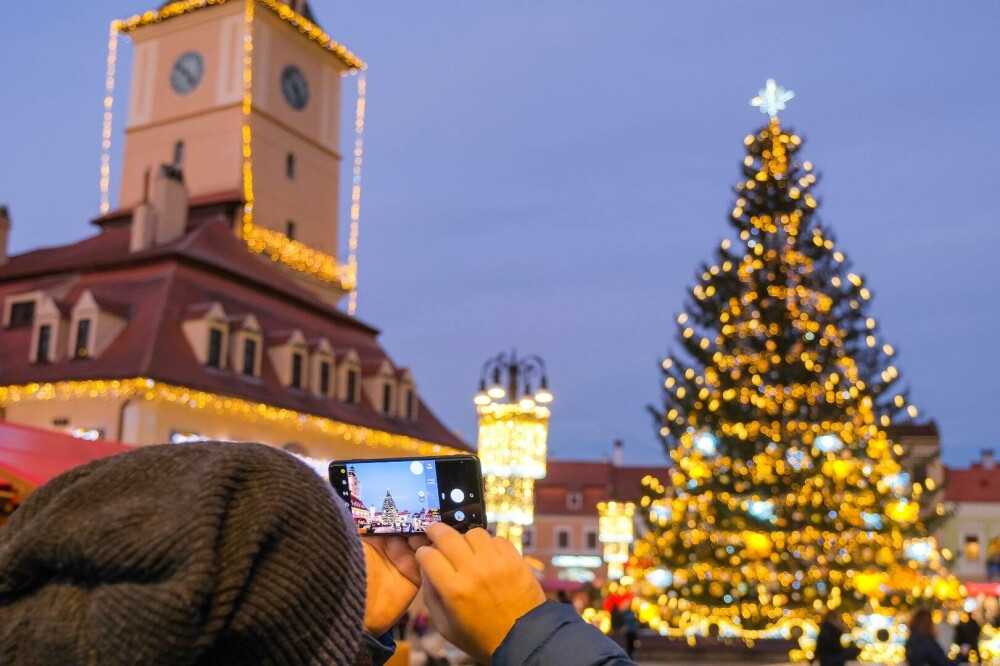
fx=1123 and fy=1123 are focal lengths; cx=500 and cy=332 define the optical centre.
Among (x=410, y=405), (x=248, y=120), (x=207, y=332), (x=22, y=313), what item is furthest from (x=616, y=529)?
(x=248, y=120)

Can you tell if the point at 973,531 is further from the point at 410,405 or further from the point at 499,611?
the point at 499,611

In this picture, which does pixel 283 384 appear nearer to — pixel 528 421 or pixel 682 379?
pixel 682 379

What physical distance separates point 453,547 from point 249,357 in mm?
29498

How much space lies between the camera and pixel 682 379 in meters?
26.0

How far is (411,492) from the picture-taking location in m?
2.15

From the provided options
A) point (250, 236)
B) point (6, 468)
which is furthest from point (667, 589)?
point (250, 236)

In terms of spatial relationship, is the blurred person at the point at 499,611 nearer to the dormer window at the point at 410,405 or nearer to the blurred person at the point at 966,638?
the blurred person at the point at 966,638

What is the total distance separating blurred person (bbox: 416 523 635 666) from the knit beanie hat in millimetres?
230

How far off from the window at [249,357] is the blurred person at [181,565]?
95.9 ft

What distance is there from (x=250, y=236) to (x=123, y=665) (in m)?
39.6

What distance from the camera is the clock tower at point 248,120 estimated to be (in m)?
41.8

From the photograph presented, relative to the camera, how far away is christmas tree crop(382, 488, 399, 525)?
2093mm

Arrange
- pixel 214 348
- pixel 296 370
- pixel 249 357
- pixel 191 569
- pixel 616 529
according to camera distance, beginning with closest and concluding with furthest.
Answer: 1. pixel 191 569
2. pixel 214 348
3. pixel 249 357
4. pixel 296 370
5. pixel 616 529

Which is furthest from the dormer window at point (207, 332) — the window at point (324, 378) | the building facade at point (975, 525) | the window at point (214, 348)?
the building facade at point (975, 525)
